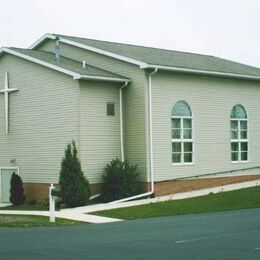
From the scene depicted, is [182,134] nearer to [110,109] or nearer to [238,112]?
[110,109]

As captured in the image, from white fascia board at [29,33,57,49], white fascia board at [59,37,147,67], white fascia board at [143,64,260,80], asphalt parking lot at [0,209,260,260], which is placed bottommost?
asphalt parking lot at [0,209,260,260]

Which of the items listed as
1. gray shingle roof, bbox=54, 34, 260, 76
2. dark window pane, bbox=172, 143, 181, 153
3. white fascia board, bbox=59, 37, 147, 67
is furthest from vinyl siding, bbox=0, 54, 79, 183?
dark window pane, bbox=172, 143, 181, 153

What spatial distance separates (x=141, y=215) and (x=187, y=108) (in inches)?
382

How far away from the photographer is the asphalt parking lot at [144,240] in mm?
12406

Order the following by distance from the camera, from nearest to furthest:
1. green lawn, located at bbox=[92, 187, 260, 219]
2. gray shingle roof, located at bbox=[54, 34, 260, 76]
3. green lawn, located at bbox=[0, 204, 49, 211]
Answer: green lawn, located at bbox=[92, 187, 260, 219] → green lawn, located at bbox=[0, 204, 49, 211] → gray shingle roof, located at bbox=[54, 34, 260, 76]

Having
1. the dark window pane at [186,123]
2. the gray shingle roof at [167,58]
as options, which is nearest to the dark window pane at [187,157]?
the dark window pane at [186,123]

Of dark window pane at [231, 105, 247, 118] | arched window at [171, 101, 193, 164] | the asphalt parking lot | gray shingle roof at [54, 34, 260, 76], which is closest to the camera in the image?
the asphalt parking lot

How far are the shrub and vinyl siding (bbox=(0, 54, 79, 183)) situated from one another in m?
2.13

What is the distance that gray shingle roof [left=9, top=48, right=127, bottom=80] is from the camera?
2805 cm

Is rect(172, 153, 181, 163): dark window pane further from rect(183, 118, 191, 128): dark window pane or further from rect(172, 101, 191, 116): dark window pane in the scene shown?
rect(172, 101, 191, 116): dark window pane

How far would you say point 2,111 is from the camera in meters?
31.5

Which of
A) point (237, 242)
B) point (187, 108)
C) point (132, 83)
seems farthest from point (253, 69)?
point (237, 242)

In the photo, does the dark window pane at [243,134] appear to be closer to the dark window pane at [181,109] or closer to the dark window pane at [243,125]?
Answer: the dark window pane at [243,125]

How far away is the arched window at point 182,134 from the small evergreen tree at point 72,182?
505 cm
